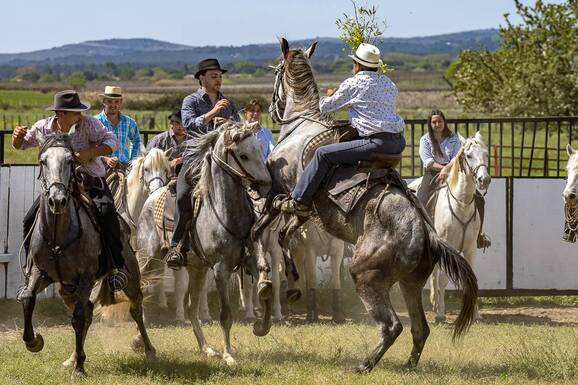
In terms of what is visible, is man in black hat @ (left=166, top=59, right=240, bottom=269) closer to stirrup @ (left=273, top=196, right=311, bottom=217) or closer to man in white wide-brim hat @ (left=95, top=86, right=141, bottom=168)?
stirrup @ (left=273, top=196, right=311, bottom=217)

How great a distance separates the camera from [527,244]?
1647 cm

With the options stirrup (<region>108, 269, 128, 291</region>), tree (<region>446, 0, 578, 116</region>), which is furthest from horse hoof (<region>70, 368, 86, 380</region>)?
tree (<region>446, 0, 578, 116</region>)

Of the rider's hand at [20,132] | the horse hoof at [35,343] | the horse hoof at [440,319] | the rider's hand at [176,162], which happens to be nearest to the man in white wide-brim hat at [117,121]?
the rider's hand at [176,162]

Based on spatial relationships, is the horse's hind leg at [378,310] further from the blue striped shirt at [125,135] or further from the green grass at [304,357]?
the blue striped shirt at [125,135]

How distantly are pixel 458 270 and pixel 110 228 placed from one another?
3.16 metres

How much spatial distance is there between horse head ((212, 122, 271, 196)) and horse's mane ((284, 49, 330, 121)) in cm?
50

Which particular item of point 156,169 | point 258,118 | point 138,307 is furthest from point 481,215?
point 138,307

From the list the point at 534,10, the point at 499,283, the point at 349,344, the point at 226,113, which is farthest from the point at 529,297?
the point at 534,10

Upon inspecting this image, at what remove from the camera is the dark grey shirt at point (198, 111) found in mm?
11773

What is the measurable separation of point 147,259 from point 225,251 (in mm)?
2258

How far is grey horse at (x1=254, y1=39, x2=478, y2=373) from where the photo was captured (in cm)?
1017

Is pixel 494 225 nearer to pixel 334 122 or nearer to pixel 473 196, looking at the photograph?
pixel 473 196

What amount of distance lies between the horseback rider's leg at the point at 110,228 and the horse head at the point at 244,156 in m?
1.15

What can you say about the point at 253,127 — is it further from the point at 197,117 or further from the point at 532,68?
the point at 532,68
